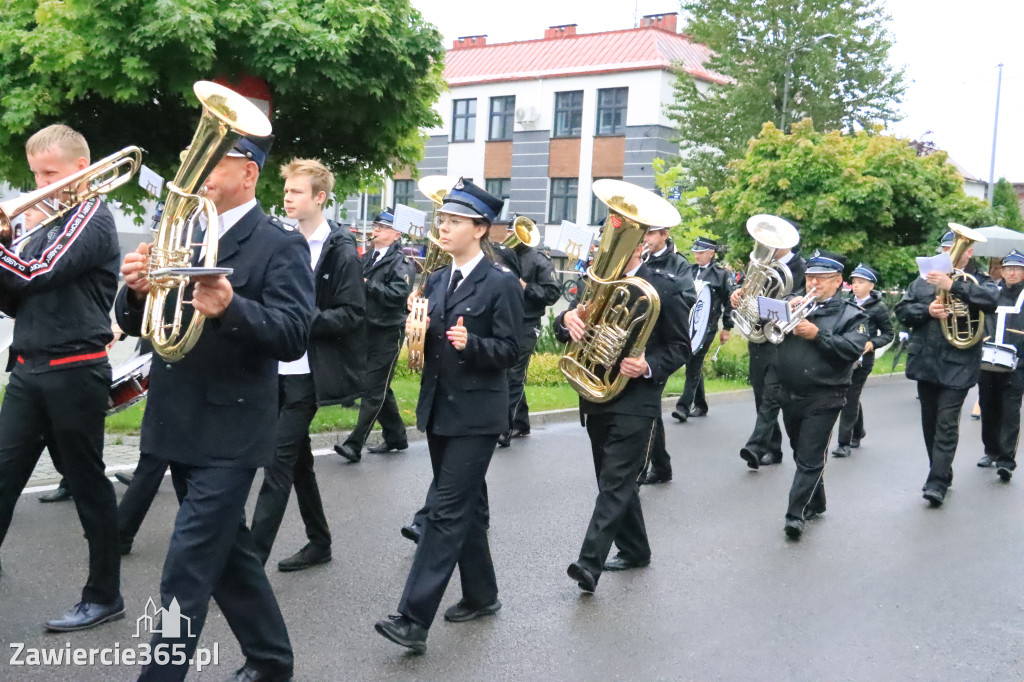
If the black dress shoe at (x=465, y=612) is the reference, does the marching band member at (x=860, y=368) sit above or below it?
above

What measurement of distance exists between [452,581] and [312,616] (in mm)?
936

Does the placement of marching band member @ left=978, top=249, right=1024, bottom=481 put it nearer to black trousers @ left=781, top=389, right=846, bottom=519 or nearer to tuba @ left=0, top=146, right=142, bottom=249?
black trousers @ left=781, top=389, right=846, bottom=519

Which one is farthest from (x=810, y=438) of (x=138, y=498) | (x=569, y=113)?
(x=569, y=113)

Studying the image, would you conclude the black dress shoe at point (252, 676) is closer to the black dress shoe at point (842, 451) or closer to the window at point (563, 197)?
the black dress shoe at point (842, 451)

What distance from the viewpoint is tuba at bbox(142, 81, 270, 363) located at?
141 inches

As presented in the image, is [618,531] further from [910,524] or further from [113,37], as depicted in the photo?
[113,37]

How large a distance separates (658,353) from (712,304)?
21.9 feet

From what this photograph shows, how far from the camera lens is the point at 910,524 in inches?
326

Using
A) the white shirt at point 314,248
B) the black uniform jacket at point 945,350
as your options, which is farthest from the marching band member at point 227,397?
the black uniform jacket at point 945,350

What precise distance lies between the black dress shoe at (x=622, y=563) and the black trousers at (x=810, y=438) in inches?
60.1

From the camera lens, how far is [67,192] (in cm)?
469

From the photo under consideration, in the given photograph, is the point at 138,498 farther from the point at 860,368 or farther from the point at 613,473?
the point at 860,368

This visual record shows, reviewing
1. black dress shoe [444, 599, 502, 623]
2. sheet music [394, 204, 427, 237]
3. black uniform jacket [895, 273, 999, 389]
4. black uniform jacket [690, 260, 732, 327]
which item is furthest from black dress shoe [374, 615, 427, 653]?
black uniform jacket [690, 260, 732, 327]

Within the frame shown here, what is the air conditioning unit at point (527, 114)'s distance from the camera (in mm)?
41188
